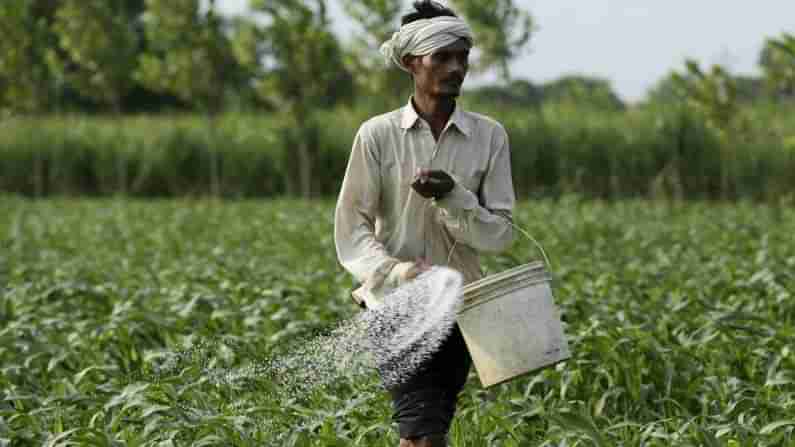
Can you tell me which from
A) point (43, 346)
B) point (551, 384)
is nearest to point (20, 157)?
point (43, 346)

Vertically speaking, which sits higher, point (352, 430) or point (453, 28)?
point (453, 28)

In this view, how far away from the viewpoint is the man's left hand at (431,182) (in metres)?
3.38

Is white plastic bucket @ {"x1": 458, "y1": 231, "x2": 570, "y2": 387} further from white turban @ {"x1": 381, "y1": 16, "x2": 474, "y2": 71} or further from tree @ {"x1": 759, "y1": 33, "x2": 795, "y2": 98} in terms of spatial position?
tree @ {"x1": 759, "y1": 33, "x2": 795, "y2": 98}

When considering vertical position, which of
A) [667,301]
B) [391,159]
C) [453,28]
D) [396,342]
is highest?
[453,28]

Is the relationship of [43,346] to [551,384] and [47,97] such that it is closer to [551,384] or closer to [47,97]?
[551,384]

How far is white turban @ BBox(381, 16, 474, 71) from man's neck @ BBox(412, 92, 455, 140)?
5.8 inches

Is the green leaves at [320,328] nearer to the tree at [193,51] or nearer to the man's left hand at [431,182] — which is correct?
the man's left hand at [431,182]

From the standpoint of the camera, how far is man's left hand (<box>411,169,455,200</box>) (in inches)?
133

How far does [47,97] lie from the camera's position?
23125 mm

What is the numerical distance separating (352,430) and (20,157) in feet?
64.5

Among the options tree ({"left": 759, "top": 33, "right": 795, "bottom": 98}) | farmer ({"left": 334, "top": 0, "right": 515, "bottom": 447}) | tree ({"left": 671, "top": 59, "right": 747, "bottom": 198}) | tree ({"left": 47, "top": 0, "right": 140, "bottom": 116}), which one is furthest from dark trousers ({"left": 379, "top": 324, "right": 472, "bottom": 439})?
tree ({"left": 47, "top": 0, "right": 140, "bottom": 116})

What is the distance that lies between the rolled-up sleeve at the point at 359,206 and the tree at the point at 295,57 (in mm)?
15852

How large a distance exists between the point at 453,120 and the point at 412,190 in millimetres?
238

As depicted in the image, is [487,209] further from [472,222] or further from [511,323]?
[511,323]
